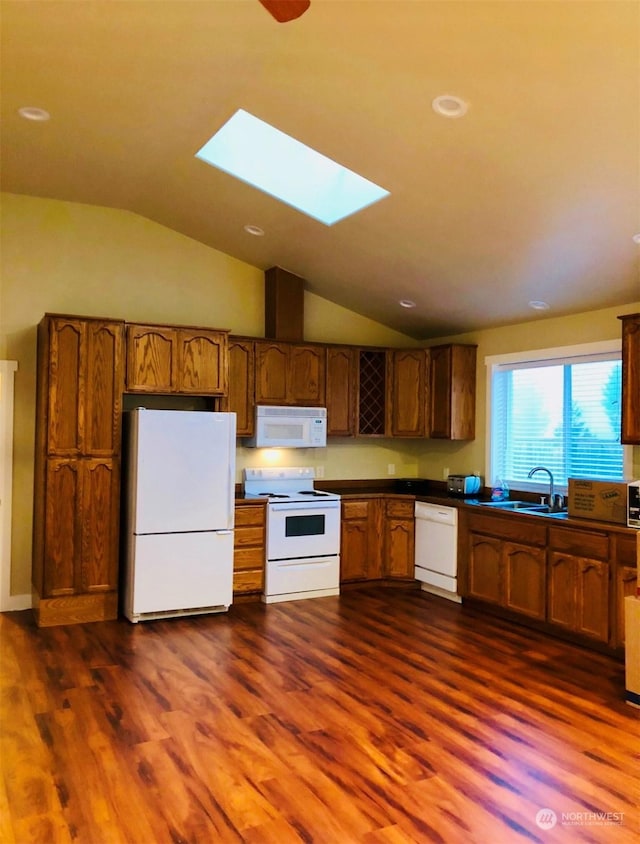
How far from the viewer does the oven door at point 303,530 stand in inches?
208

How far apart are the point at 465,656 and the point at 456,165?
2.97 metres

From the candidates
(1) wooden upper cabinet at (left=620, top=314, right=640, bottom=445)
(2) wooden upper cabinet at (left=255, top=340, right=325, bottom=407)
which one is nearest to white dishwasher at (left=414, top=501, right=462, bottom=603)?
(2) wooden upper cabinet at (left=255, top=340, right=325, bottom=407)

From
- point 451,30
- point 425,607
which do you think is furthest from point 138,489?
point 451,30

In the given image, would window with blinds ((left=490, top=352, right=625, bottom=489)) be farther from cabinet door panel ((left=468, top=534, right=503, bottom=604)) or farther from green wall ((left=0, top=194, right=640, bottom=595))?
cabinet door panel ((left=468, top=534, right=503, bottom=604))

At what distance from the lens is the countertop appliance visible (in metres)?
5.29

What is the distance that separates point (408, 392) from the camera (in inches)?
240

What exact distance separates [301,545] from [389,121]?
335cm

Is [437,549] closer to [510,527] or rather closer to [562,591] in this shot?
[510,527]

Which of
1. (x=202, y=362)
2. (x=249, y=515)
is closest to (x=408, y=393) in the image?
(x=249, y=515)

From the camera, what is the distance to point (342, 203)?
176 inches

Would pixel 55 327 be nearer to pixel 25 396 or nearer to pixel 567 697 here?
pixel 25 396

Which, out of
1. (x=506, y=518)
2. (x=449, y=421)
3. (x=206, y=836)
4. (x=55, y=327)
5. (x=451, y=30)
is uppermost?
(x=451, y=30)

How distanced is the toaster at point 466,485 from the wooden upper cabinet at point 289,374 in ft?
4.59

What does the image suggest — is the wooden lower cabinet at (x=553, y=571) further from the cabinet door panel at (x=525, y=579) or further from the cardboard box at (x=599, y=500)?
the cardboard box at (x=599, y=500)
